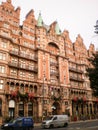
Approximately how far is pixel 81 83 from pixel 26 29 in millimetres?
30934

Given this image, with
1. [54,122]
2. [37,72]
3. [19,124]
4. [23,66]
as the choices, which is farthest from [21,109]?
[19,124]

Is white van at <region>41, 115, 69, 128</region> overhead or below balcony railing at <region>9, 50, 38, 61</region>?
below

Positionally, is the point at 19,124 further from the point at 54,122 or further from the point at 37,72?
the point at 37,72

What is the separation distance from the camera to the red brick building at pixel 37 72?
5031 cm

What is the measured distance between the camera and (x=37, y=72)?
58031mm

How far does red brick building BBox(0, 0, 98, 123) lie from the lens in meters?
50.3

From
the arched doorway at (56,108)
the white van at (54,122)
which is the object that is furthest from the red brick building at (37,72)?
the white van at (54,122)

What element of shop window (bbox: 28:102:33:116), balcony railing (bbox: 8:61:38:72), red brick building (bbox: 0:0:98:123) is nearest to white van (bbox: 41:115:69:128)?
red brick building (bbox: 0:0:98:123)

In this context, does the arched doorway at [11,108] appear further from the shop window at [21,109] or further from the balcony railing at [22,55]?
the balcony railing at [22,55]

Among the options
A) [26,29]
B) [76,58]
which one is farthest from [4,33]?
[76,58]

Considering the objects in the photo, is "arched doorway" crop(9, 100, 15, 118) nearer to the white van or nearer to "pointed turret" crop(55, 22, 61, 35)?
the white van

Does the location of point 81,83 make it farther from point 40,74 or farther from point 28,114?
point 28,114

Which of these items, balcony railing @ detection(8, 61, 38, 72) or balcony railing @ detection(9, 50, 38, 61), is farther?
balcony railing @ detection(9, 50, 38, 61)

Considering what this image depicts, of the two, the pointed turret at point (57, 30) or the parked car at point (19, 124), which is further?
the pointed turret at point (57, 30)
